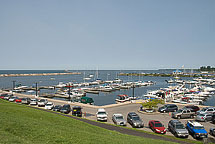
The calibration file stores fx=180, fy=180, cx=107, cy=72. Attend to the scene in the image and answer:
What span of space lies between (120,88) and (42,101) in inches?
2702

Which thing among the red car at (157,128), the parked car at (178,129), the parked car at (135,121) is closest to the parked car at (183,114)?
the parked car at (178,129)

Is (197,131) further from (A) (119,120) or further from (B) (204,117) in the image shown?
(A) (119,120)

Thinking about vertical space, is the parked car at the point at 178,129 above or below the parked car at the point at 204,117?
above

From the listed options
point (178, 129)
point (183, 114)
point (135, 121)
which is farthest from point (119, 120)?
point (183, 114)

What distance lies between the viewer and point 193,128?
1945cm

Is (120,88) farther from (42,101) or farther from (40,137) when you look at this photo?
(40,137)

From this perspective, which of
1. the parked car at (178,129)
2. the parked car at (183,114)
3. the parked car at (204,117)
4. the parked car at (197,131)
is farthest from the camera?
the parked car at (183,114)

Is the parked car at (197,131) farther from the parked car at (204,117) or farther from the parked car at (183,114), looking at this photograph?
the parked car at (183,114)

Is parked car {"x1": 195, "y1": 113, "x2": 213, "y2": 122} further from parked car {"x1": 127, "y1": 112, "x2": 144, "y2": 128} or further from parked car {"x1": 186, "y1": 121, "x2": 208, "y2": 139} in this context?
parked car {"x1": 127, "y1": 112, "x2": 144, "y2": 128}

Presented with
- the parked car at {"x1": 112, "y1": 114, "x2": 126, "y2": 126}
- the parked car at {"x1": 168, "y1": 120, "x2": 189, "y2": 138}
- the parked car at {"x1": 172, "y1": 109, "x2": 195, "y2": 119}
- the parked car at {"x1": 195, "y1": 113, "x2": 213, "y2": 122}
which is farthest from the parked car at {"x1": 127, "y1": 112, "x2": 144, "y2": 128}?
the parked car at {"x1": 195, "y1": 113, "x2": 213, "y2": 122}

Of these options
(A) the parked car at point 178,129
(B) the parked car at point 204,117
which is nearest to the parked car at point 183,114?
(B) the parked car at point 204,117

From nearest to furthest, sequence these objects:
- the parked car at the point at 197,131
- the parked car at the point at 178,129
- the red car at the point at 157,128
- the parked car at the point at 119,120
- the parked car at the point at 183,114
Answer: the parked car at the point at 197,131 → the parked car at the point at 178,129 → the red car at the point at 157,128 → the parked car at the point at 119,120 → the parked car at the point at 183,114

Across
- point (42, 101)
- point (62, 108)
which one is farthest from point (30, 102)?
point (62, 108)

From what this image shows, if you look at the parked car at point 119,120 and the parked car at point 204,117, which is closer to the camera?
the parked car at point 119,120
